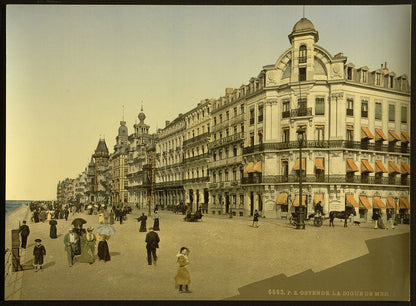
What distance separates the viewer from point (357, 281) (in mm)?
8703

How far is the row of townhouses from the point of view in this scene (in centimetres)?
892

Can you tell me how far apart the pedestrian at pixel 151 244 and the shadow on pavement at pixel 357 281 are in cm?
191

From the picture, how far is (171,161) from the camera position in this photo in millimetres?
10086

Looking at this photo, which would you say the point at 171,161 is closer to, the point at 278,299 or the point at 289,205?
the point at 289,205

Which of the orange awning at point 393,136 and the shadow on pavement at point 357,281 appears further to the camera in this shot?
the orange awning at point 393,136

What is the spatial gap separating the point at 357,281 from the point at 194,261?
3.44m

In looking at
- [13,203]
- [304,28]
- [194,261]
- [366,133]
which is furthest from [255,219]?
[13,203]

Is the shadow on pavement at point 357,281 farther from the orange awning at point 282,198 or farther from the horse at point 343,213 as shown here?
the orange awning at point 282,198

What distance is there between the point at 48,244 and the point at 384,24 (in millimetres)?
8497

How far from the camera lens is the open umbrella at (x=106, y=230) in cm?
897

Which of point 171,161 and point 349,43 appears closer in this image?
point 349,43

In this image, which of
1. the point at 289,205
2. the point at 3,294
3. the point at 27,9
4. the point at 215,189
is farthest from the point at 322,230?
the point at 27,9

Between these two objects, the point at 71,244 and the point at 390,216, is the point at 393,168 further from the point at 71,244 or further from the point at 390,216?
the point at 71,244

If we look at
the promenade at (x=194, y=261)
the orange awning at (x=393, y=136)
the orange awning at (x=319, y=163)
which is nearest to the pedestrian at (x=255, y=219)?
the promenade at (x=194, y=261)
